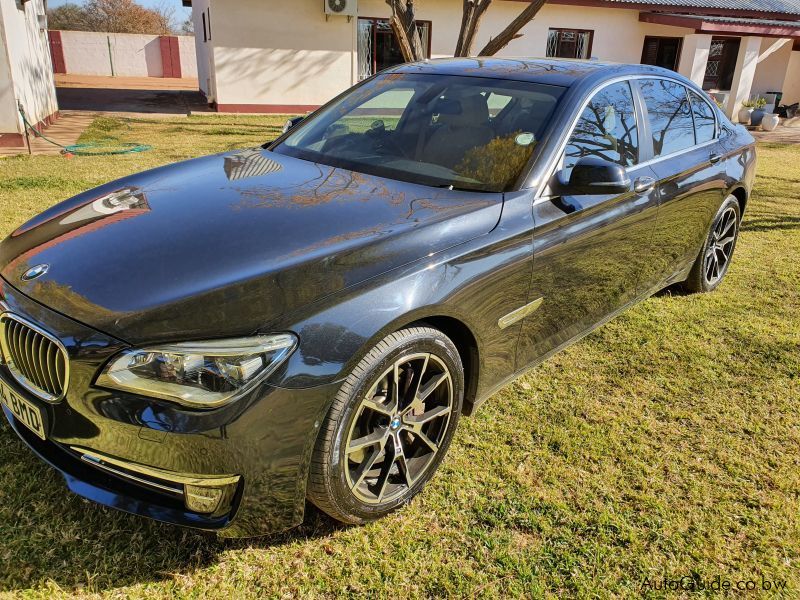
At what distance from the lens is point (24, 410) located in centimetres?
217

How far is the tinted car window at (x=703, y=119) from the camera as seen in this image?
167 inches

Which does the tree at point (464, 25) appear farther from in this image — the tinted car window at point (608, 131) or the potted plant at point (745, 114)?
the potted plant at point (745, 114)

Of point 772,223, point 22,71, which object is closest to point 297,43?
point 22,71

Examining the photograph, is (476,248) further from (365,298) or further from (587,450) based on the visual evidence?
(587,450)

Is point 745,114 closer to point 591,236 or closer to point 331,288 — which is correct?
point 591,236

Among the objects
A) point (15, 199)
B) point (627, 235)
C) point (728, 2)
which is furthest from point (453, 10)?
point (627, 235)

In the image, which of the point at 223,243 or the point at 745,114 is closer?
the point at 223,243

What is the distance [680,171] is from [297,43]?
14773 millimetres

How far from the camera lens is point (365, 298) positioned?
2133mm

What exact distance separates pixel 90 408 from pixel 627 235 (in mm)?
2738

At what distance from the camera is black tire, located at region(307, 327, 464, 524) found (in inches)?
83.8

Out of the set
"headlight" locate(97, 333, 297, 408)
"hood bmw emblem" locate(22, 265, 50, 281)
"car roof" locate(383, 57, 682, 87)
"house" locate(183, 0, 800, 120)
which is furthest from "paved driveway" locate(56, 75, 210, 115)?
"headlight" locate(97, 333, 297, 408)

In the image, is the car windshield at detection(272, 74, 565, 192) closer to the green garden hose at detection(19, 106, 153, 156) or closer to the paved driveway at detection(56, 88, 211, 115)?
the green garden hose at detection(19, 106, 153, 156)

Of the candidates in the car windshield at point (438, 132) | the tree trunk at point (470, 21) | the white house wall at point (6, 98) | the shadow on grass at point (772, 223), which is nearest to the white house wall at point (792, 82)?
the tree trunk at point (470, 21)
